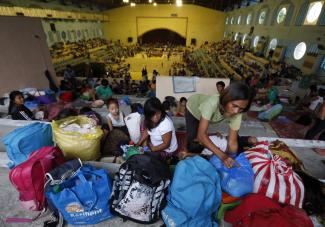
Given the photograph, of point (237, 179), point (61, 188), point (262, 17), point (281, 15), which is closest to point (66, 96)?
point (61, 188)

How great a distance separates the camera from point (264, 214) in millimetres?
1318

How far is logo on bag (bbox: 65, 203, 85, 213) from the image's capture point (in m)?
1.56

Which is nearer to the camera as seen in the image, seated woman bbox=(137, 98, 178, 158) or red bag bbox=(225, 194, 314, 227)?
red bag bbox=(225, 194, 314, 227)

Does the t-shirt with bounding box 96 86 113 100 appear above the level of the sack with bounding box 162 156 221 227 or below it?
below

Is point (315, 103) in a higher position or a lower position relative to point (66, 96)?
higher

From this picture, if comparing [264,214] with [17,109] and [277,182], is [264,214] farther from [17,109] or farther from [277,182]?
[17,109]

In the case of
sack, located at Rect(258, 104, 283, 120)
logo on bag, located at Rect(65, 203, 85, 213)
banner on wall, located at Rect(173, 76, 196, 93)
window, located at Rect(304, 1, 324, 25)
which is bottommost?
sack, located at Rect(258, 104, 283, 120)

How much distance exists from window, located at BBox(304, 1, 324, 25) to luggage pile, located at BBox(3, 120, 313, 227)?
10.9 meters

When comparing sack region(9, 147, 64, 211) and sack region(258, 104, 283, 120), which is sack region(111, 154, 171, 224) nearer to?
sack region(9, 147, 64, 211)

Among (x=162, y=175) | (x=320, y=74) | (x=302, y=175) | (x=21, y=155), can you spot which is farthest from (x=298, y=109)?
(x=21, y=155)

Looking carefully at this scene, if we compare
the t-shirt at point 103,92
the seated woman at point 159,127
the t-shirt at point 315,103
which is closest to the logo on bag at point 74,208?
the seated woman at point 159,127

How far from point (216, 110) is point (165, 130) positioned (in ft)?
1.95

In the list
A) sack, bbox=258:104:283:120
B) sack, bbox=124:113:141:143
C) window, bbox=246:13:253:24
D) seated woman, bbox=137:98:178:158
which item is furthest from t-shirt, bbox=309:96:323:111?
window, bbox=246:13:253:24

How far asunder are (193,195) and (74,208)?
995 millimetres
